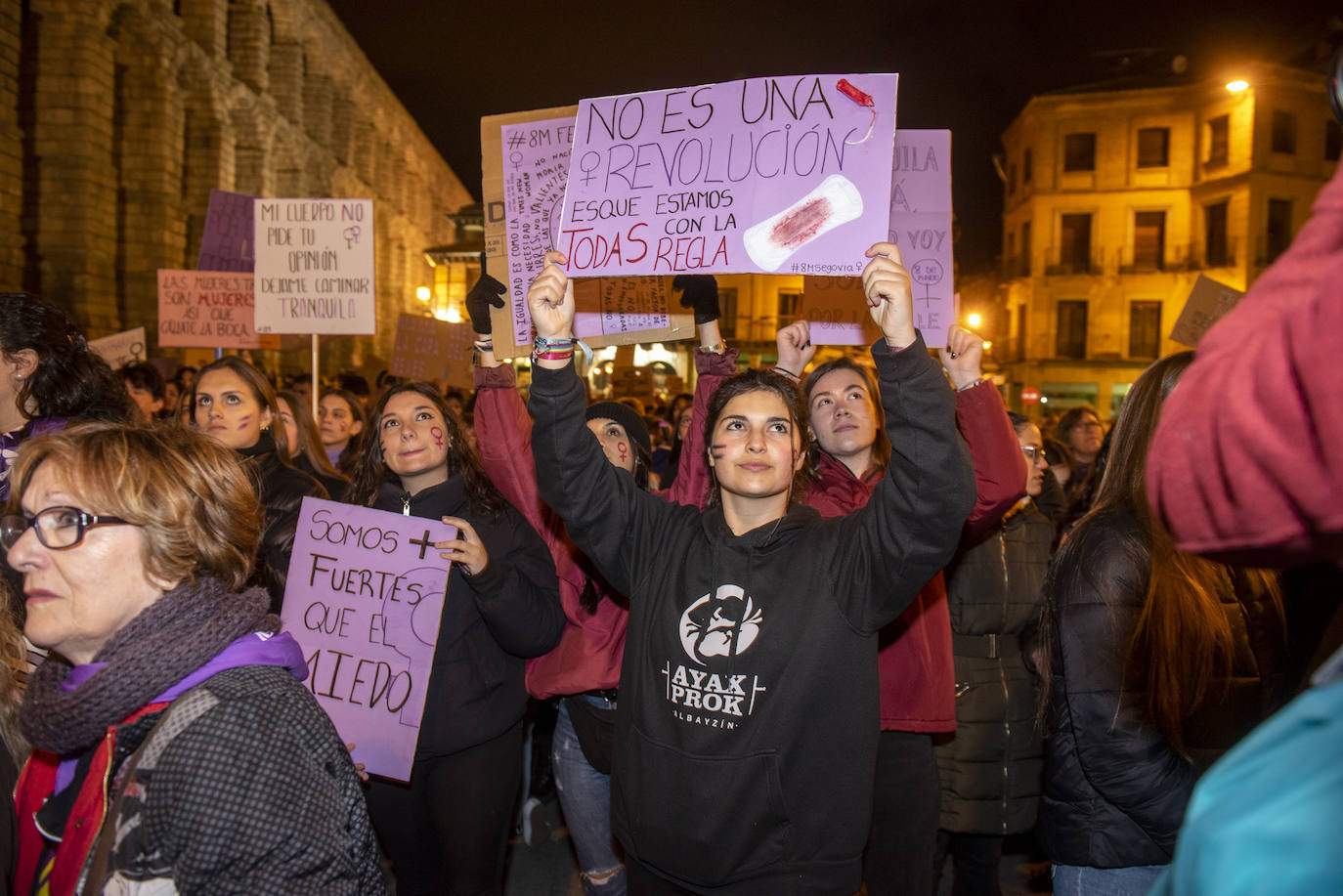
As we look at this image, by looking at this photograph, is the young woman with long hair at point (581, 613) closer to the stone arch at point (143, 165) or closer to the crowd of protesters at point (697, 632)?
the crowd of protesters at point (697, 632)

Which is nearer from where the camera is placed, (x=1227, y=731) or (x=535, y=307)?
(x=1227, y=731)

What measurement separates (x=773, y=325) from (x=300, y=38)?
76.8 feet

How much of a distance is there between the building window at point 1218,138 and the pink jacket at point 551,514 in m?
40.6

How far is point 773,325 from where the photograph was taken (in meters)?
42.1

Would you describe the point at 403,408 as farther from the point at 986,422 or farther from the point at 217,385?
the point at 986,422

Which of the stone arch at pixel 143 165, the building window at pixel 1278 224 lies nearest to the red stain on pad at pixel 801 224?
the stone arch at pixel 143 165

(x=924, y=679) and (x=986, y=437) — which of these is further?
(x=924, y=679)

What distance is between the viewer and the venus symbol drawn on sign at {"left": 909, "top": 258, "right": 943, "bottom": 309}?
353 centimetres

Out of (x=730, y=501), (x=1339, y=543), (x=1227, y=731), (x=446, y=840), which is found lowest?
(x=446, y=840)

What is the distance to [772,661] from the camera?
216 cm

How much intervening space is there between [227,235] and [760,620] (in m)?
8.57

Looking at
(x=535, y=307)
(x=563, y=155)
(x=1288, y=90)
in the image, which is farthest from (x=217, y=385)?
(x=1288, y=90)

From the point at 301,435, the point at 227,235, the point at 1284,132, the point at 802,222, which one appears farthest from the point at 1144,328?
the point at 802,222

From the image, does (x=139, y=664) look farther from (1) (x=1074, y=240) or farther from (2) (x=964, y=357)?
(1) (x=1074, y=240)
